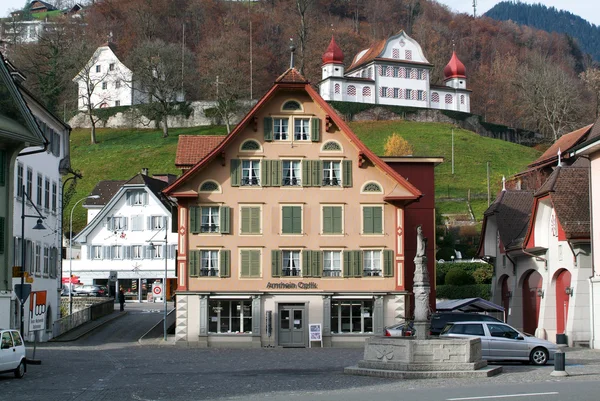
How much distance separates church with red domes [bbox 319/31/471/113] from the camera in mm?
131375

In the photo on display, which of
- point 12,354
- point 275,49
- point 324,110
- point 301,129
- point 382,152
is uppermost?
point 275,49

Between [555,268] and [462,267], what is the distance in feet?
80.5

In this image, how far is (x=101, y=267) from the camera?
281 feet

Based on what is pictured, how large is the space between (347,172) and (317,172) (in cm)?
142

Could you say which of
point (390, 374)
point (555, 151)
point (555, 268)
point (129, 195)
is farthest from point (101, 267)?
point (390, 374)

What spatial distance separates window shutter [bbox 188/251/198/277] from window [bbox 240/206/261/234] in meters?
2.43

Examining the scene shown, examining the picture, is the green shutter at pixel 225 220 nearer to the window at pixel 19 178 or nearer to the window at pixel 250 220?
the window at pixel 250 220

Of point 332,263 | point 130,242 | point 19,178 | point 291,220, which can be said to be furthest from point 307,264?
point 130,242

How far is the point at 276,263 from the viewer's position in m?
46.8

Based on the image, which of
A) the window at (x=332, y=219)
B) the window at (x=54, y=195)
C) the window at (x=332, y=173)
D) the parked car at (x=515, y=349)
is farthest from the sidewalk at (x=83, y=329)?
the parked car at (x=515, y=349)

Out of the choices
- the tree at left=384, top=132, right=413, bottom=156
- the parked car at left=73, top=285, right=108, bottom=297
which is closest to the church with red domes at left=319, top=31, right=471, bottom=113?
the tree at left=384, top=132, right=413, bottom=156

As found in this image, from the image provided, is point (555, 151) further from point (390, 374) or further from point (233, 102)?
point (233, 102)

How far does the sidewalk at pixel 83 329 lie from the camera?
4866 centimetres

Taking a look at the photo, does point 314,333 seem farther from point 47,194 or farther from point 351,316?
point 47,194
